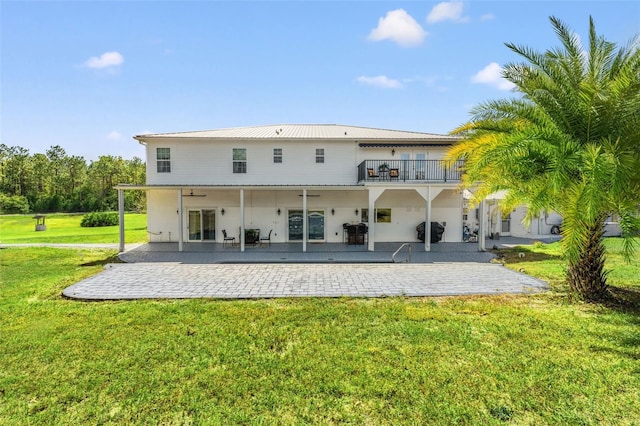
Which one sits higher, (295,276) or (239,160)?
(239,160)

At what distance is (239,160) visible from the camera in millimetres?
18469

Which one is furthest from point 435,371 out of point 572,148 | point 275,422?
point 572,148

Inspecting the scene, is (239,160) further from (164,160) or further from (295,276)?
(295,276)

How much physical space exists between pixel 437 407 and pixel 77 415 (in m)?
4.09

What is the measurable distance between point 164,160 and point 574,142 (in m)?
17.9

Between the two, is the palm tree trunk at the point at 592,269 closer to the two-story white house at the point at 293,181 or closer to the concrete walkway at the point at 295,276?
the concrete walkway at the point at 295,276

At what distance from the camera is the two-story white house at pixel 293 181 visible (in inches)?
717

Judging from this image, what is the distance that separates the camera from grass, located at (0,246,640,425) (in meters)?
3.86

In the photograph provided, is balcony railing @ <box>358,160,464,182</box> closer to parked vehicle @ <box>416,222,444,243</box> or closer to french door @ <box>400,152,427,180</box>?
french door @ <box>400,152,427,180</box>

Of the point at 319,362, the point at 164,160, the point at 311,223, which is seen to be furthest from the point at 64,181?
the point at 319,362

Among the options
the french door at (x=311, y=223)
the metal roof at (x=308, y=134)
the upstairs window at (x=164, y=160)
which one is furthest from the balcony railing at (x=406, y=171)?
the upstairs window at (x=164, y=160)

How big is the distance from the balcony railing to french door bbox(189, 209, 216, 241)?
871 centimetres

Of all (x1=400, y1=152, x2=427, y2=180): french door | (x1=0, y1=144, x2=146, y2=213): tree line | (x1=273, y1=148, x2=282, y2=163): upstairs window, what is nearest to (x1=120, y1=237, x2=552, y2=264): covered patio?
(x1=400, y1=152, x2=427, y2=180): french door

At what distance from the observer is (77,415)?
12.4 ft
